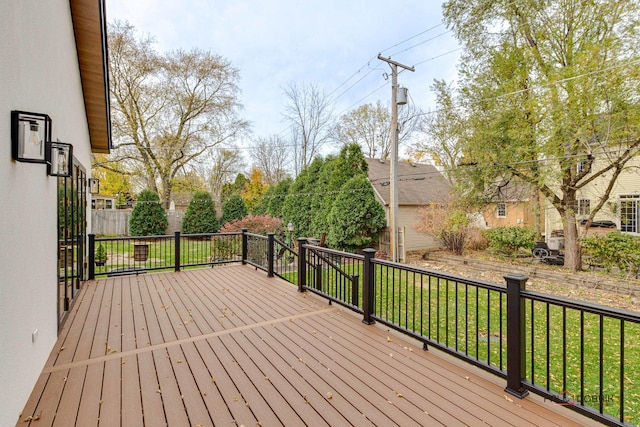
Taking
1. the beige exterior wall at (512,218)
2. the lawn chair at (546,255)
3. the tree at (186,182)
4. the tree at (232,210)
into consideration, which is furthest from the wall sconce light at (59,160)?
the beige exterior wall at (512,218)

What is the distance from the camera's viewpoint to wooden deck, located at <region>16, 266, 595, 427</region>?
2.18 m

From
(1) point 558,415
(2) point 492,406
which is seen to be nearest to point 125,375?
(2) point 492,406

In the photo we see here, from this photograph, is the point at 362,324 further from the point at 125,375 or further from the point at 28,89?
the point at 28,89

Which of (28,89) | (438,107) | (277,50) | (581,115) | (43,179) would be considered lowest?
(43,179)

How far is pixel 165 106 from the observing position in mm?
18156

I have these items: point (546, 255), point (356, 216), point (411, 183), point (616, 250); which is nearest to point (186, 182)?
point (356, 216)

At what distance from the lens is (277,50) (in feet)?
51.9

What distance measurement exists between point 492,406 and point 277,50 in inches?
665

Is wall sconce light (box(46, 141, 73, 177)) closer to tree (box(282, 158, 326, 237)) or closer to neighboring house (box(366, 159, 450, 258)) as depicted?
tree (box(282, 158, 326, 237))

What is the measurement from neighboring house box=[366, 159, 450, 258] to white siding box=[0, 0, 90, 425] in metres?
11.8

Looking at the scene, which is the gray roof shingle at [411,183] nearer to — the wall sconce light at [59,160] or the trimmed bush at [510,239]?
the trimmed bush at [510,239]

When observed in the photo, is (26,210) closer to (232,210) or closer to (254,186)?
(232,210)

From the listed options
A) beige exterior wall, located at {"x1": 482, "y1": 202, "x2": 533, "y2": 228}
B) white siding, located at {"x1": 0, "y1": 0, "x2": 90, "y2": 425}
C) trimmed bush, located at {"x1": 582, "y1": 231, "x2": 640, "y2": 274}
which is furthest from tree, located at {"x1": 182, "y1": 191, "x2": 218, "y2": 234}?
trimmed bush, located at {"x1": 582, "y1": 231, "x2": 640, "y2": 274}

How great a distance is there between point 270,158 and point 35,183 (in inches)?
864
